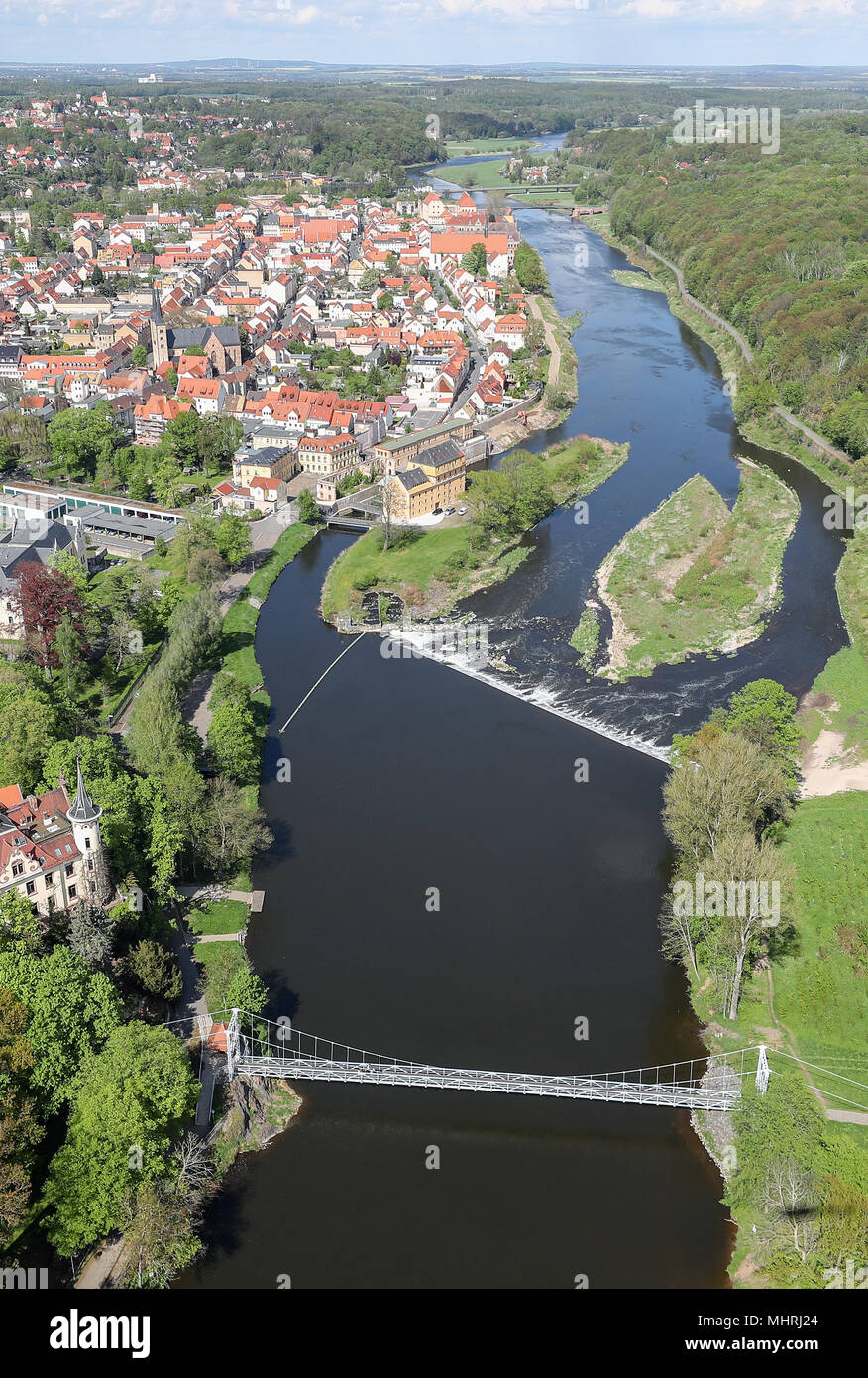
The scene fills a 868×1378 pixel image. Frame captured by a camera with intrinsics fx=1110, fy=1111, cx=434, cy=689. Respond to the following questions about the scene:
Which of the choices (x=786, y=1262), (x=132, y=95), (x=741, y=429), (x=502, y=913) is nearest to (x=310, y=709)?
(x=502, y=913)

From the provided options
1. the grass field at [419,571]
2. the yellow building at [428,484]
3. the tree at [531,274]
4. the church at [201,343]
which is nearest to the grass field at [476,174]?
the tree at [531,274]

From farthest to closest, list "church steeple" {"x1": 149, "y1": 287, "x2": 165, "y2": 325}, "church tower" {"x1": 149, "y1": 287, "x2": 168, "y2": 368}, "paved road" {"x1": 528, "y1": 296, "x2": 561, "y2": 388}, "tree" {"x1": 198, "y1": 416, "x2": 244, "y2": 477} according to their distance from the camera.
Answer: "church steeple" {"x1": 149, "y1": 287, "x2": 165, "y2": 325}, "paved road" {"x1": 528, "y1": 296, "x2": 561, "y2": 388}, "church tower" {"x1": 149, "y1": 287, "x2": 168, "y2": 368}, "tree" {"x1": 198, "y1": 416, "x2": 244, "y2": 477}

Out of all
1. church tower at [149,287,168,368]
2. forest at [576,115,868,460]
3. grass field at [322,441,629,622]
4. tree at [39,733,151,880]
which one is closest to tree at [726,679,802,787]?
grass field at [322,441,629,622]

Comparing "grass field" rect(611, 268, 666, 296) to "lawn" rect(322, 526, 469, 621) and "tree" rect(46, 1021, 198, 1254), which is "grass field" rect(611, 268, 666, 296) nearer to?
"lawn" rect(322, 526, 469, 621)

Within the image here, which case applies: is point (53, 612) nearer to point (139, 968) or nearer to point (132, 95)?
point (139, 968)

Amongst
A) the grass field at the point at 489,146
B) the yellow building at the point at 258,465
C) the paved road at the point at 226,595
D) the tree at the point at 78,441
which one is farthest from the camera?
the grass field at the point at 489,146

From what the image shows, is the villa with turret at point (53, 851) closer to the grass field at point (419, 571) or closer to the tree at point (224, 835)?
the tree at point (224, 835)

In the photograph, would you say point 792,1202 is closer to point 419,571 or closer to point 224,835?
point 224,835
